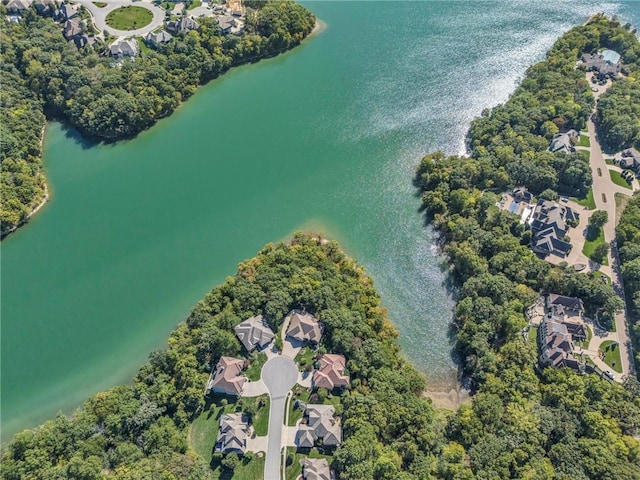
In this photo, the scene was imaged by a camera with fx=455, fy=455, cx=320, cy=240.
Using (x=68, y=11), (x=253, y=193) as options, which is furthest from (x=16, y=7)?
(x=253, y=193)

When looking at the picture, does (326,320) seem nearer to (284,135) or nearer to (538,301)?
(538,301)

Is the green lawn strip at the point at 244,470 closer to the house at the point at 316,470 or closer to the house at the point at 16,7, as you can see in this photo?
the house at the point at 316,470

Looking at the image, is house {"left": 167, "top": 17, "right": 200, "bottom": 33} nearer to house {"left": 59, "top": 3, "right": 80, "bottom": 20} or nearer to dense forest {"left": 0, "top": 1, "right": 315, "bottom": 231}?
dense forest {"left": 0, "top": 1, "right": 315, "bottom": 231}

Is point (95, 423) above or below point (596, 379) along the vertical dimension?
below

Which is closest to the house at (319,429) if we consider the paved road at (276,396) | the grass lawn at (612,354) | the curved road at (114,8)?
the paved road at (276,396)

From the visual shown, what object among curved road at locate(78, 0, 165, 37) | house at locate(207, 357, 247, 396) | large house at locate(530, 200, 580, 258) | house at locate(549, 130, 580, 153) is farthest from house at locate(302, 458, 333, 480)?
curved road at locate(78, 0, 165, 37)

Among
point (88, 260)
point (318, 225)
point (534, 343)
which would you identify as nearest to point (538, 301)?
point (534, 343)
